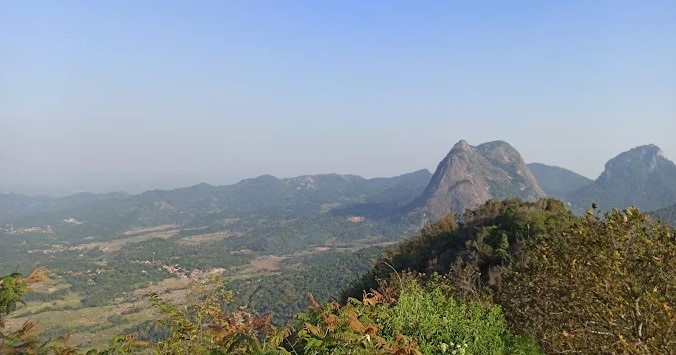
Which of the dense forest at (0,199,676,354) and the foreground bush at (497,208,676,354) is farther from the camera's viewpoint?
the foreground bush at (497,208,676,354)

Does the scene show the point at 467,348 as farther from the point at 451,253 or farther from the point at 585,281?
the point at 451,253

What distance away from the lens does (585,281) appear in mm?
7738

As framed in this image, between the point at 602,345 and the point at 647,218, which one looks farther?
the point at 647,218

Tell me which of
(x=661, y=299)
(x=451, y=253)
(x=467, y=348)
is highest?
(x=661, y=299)

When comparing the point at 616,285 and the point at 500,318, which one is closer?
the point at 616,285

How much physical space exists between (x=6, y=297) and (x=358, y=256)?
462ft

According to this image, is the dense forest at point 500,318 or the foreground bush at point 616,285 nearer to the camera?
the dense forest at point 500,318

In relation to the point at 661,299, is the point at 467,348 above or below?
below

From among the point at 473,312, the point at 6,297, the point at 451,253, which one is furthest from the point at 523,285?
the point at 451,253

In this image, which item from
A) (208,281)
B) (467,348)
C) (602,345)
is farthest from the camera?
(208,281)

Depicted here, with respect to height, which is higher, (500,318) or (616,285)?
(616,285)

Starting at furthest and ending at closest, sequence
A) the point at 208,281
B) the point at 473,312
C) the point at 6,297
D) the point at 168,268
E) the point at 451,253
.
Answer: the point at 168,268, the point at 451,253, the point at 473,312, the point at 208,281, the point at 6,297

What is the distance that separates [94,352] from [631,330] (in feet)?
28.0

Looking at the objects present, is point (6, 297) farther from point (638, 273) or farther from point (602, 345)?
point (638, 273)
